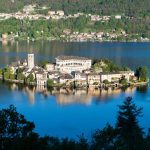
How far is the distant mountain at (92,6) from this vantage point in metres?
33.1

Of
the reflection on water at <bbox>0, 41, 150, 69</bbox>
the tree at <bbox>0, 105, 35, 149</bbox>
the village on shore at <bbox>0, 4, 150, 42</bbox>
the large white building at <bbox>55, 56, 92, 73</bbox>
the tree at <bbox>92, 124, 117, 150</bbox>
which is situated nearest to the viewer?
the tree at <bbox>92, 124, 117, 150</bbox>

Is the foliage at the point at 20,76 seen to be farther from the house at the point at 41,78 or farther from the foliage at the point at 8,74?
the house at the point at 41,78

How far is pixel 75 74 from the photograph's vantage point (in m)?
13.0

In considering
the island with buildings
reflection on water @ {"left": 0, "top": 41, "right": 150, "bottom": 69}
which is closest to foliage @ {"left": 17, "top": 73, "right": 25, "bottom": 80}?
the island with buildings

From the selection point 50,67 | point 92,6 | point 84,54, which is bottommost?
point 50,67

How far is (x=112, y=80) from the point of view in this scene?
13.0 m

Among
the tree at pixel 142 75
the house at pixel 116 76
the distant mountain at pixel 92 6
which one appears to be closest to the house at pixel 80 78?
the house at pixel 116 76

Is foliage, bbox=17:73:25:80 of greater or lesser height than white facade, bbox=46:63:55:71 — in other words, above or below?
below

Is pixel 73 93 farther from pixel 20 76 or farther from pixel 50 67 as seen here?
pixel 50 67

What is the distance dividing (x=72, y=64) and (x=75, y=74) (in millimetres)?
1539

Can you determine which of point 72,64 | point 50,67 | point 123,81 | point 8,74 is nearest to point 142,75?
point 123,81

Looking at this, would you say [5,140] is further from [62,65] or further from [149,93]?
[62,65]

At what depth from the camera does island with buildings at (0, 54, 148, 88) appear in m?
12.8

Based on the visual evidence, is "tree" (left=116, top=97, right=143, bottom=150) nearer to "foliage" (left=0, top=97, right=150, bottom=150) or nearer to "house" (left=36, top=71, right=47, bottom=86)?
"foliage" (left=0, top=97, right=150, bottom=150)
